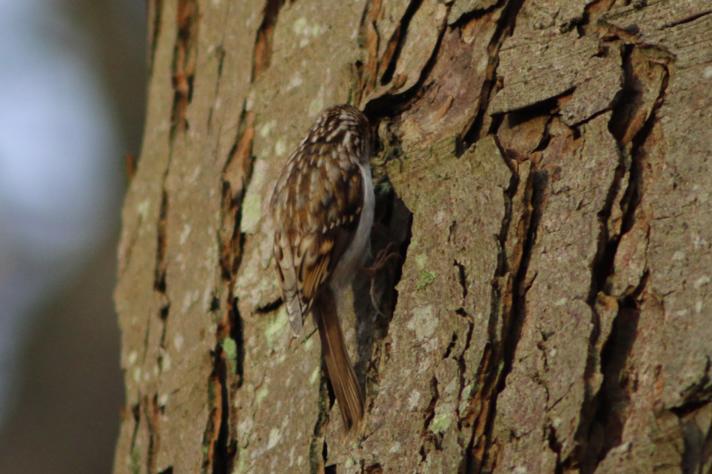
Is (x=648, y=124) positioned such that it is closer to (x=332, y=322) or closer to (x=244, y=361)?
(x=332, y=322)

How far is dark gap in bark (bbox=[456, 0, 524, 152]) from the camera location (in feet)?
7.15

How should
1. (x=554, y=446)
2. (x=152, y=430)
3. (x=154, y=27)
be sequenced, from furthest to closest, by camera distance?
(x=154, y=27) < (x=152, y=430) < (x=554, y=446)

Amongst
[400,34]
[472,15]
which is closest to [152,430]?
[400,34]

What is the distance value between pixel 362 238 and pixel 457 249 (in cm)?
61

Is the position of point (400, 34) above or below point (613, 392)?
above

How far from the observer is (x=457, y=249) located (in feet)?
6.64

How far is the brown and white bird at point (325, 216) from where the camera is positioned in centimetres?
243

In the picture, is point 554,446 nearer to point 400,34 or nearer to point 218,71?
point 400,34

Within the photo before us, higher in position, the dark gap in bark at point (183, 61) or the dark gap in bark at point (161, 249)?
the dark gap in bark at point (183, 61)

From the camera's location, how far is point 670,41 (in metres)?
1.96

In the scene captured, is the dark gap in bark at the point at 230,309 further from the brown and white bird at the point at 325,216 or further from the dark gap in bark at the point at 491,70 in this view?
the dark gap in bark at the point at 491,70

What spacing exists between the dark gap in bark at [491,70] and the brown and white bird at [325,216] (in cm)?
39

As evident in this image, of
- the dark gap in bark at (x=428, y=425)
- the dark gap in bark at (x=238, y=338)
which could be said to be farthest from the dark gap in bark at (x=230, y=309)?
the dark gap in bark at (x=428, y=425)

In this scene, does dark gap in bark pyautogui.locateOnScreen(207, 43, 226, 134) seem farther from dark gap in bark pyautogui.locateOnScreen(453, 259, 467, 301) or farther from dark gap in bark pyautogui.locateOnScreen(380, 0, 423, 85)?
dark gap in bark pyautogui.locateOnScreen(453, 259, 467, 301)
